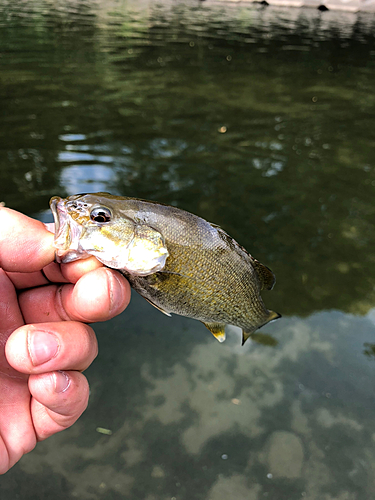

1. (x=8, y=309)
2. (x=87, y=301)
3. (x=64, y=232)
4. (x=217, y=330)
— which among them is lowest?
(x=217, y=330)

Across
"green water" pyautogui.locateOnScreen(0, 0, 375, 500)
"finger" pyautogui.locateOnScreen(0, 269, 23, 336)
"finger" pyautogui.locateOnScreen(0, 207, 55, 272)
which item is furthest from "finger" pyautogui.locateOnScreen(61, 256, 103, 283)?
"green water" pyautogui.locateOnScreen(0, 0, 375, 500)

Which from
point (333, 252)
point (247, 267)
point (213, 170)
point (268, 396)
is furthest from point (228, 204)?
point (247, 267)

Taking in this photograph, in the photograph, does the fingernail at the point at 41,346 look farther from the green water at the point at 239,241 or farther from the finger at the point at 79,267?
the green water at the point at 239,241

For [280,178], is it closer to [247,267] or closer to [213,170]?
[213,170]

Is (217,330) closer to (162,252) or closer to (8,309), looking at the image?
(162,252)

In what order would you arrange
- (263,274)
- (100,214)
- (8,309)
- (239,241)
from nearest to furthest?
(100,214)
(8,309)
(263,274)
(239,241)

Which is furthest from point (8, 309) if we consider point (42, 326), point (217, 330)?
point (217, 330)
